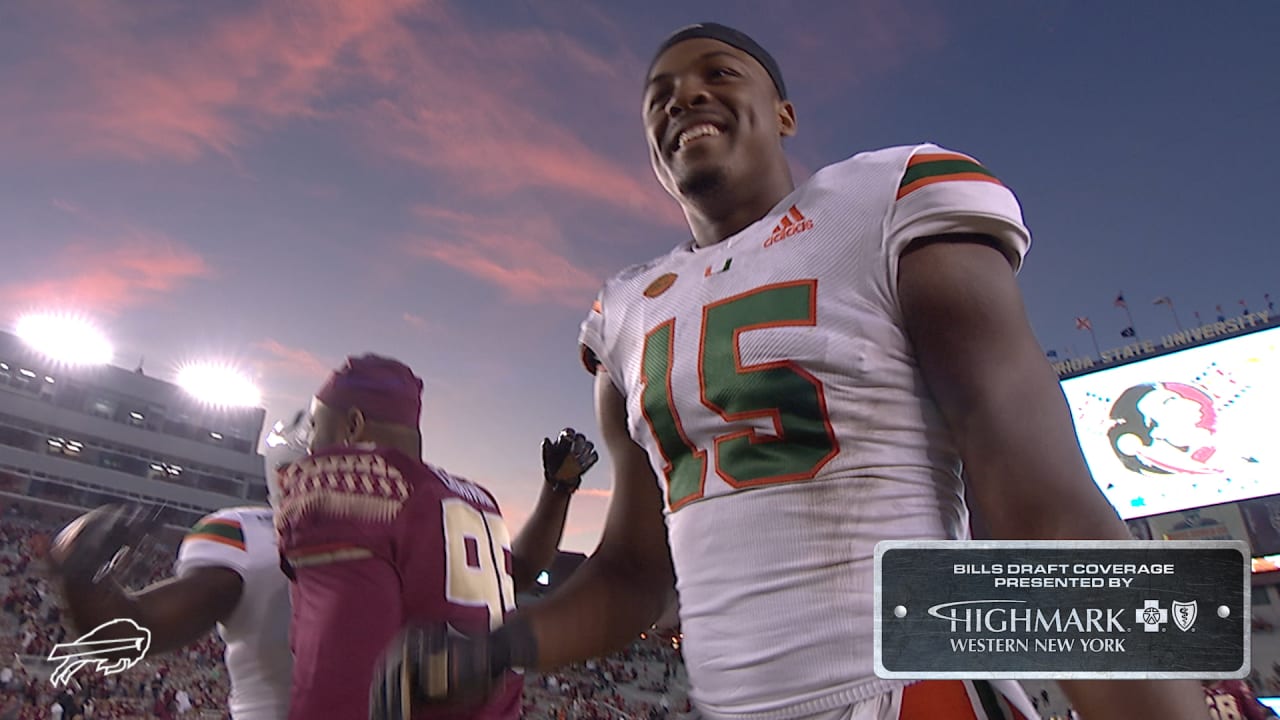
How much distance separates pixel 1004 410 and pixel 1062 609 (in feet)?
0.58

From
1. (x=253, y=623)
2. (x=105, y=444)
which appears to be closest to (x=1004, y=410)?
(x=253, y=623)

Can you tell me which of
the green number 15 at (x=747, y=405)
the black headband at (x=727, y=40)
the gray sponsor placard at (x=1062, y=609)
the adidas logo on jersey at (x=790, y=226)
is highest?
the black headband at (x=727, y=40)

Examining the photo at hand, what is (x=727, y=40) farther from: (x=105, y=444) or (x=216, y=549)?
(x=105, y=444)

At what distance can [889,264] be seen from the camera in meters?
0.72

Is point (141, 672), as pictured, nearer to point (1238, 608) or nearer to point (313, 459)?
point (313, 459)

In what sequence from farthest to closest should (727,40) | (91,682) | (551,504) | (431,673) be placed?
(91,682), (551,504), (727,40), (431,673)

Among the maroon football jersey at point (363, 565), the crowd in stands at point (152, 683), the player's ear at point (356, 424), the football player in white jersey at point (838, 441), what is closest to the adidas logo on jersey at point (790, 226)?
the football player in white jersey at point (838, 441)

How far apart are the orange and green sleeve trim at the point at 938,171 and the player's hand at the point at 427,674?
538 millimetres

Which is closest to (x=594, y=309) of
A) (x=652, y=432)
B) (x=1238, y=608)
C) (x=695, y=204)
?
(x=695, y=204)

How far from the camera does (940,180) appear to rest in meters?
0.70

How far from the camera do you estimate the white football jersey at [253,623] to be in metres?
2.03

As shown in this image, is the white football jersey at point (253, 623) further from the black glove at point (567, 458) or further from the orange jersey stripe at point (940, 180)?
the orange jersey stripe at point (940, 180)

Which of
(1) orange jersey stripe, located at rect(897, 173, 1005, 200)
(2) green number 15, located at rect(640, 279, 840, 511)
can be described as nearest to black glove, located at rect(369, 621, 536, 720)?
(2) green number 15, located at rect(640, 279, 840, 511)

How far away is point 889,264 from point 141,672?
13549 mm
